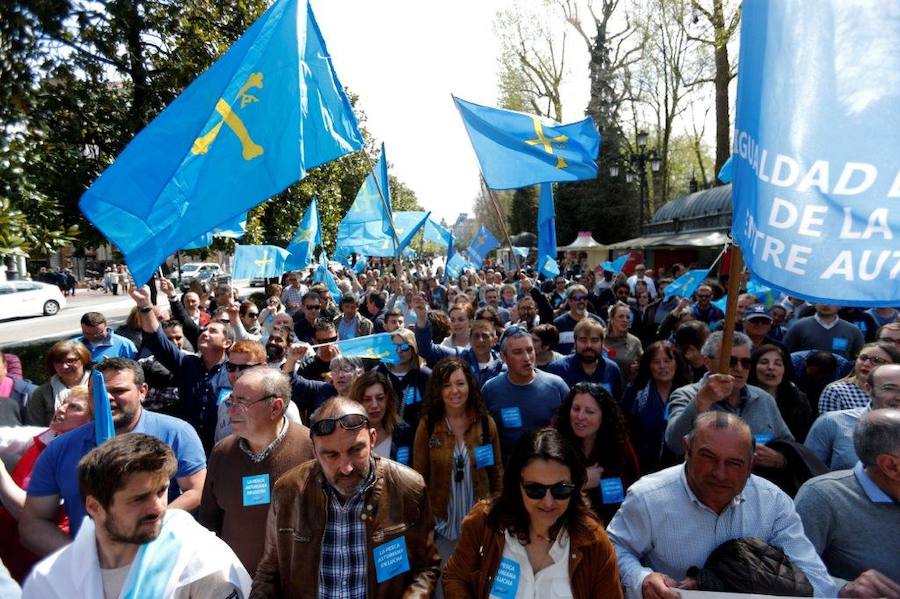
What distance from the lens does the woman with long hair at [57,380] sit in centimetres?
476

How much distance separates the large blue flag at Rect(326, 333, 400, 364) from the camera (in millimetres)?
5367

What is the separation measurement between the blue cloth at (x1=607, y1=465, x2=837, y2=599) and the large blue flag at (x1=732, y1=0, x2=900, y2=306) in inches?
33.7

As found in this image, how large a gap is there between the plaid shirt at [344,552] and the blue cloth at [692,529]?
1.05 m

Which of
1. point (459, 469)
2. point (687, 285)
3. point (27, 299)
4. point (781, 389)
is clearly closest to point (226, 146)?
point (459, 469)

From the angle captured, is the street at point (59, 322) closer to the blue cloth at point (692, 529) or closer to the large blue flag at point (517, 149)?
the large blue flag at point (517, 149)

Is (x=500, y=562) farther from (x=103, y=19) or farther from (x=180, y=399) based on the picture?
(x=103, y=19)

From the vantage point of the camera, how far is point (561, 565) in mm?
2391

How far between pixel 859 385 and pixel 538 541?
3153 millimetres

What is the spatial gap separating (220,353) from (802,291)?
4.40m

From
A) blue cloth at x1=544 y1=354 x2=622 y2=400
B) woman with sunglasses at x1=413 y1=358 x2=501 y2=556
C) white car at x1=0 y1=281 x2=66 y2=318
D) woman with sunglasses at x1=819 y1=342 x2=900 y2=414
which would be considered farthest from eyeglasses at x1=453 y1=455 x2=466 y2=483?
white car at x1=0 y1=281 x2=66 y2=318

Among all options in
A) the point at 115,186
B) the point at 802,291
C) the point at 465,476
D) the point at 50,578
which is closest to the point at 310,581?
the point at 50,578

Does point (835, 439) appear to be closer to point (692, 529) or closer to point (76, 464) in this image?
point (692, 529)

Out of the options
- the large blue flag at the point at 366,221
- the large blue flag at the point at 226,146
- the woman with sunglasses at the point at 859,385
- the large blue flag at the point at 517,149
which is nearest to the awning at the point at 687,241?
the large blue flag at the point at 366,221

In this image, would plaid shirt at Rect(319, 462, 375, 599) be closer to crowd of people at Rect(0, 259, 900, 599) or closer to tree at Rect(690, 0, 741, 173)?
crowd of people at Rect(0, 259, 900, 599)
